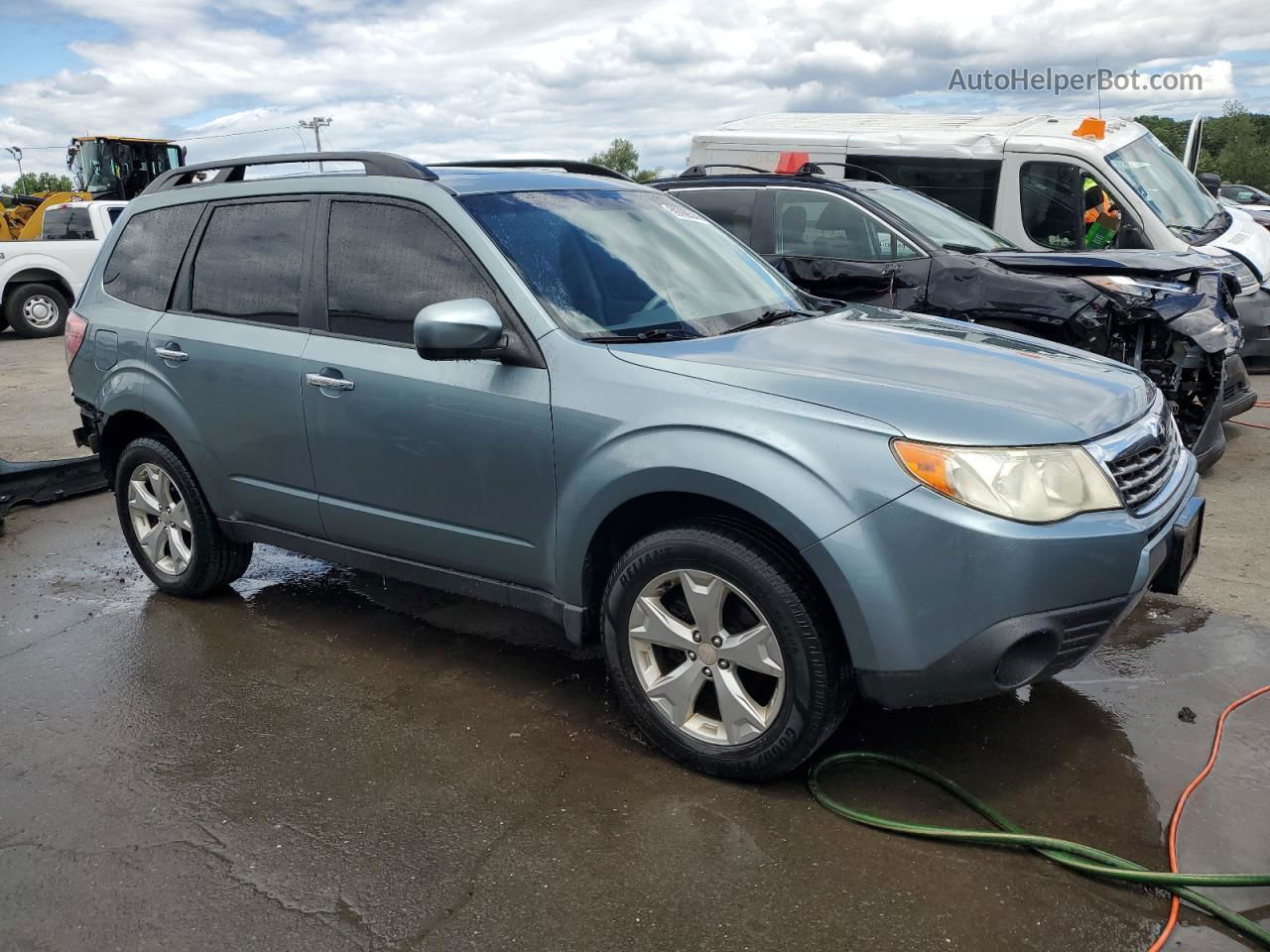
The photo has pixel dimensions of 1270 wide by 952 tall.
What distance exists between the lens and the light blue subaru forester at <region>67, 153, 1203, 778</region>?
112 inches

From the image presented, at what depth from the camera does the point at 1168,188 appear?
957 centimetres

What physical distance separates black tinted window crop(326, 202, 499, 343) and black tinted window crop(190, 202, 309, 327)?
0.22 meters

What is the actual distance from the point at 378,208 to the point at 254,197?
30.7 inches

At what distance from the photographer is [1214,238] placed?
355 inches

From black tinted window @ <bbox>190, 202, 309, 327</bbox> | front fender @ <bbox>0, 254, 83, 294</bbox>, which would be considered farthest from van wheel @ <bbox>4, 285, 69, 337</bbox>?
black tinted window @ <bbox>190, 202, 309, 327</bbox>

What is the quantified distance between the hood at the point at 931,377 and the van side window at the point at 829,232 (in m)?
3.34

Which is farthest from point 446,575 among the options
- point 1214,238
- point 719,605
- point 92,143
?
point 92,143

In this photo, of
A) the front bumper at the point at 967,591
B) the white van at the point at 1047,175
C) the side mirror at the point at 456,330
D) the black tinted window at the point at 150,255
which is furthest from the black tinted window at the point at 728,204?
the front bumper at the point at 967,591

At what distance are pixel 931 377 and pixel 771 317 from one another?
89 cm

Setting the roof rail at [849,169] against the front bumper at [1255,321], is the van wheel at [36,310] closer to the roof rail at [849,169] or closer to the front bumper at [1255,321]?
the roof rail at [849,169]

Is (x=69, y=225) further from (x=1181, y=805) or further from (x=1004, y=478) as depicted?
(x=1181, y=805)

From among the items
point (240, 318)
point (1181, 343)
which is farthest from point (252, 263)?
point (1181, 343)

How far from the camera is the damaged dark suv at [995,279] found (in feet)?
19.9

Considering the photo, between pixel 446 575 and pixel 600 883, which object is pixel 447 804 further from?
pixel 446 575
